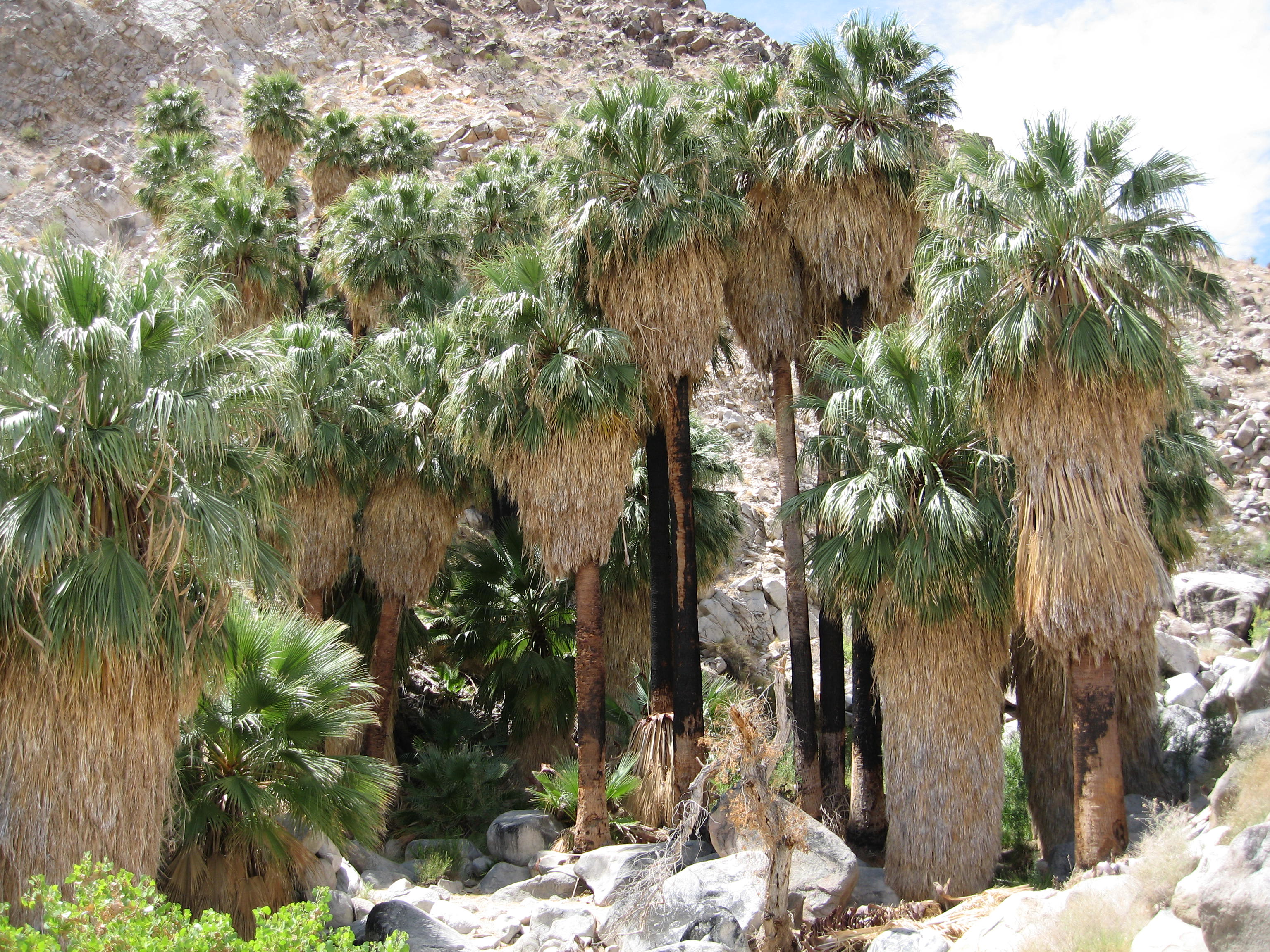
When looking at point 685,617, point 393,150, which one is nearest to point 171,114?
point 393,150

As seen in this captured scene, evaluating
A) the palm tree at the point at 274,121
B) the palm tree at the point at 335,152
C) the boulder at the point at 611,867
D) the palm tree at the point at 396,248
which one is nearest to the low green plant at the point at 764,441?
the palm tree at the point at 396,248

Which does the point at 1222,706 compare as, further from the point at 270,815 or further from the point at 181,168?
the point at 181,168

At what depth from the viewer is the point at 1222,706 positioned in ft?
50.4

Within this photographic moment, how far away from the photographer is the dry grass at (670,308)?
52.8 feet

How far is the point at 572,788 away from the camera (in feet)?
53.4

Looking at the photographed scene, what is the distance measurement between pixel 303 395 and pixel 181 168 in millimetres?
14890

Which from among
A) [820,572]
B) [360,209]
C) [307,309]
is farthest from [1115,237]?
[307,309]

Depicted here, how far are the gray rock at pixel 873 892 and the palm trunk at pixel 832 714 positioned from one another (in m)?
2.06

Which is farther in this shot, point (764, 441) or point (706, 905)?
point (764, 441)

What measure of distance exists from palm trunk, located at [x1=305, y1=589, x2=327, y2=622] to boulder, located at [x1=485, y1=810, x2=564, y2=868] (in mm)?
4832

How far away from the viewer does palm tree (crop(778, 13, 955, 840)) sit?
1634 cm

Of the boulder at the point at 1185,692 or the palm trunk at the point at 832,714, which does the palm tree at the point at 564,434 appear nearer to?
the palm trunk at the point at 832,714

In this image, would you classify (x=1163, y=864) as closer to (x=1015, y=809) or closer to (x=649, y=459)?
(x=1015, y=809)

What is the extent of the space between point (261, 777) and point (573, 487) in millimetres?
6588
